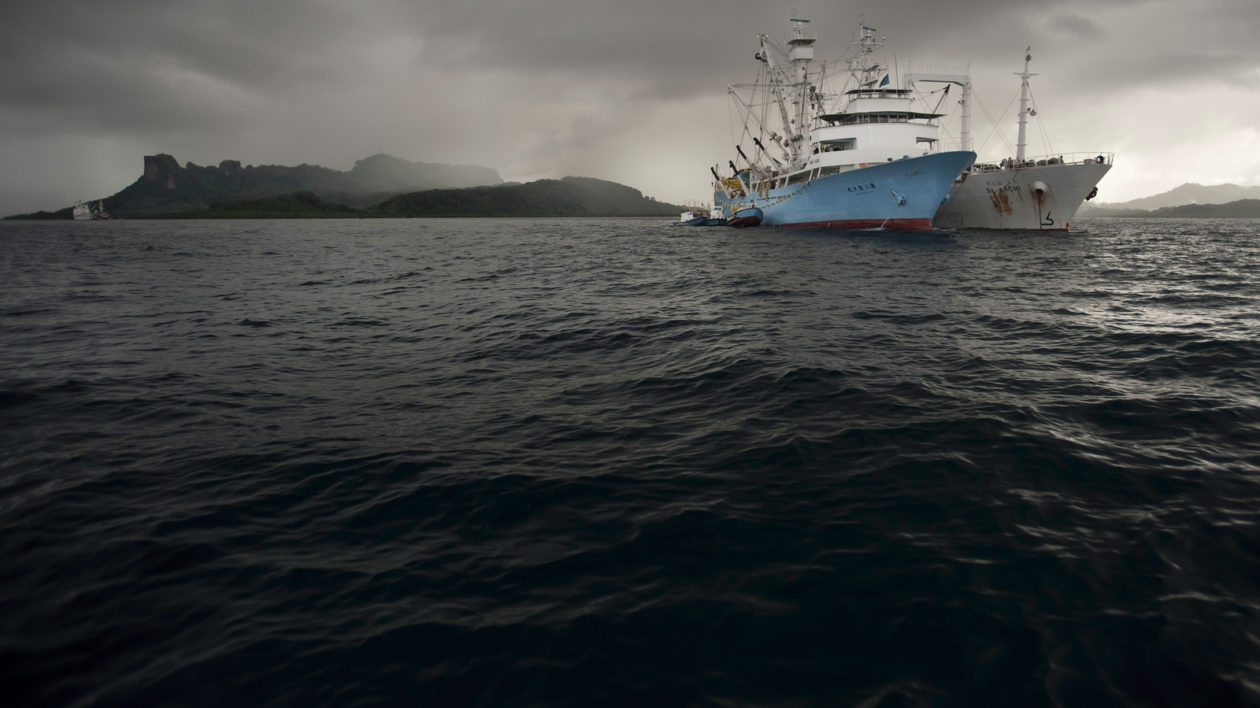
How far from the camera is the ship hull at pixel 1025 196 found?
43812 millimetres

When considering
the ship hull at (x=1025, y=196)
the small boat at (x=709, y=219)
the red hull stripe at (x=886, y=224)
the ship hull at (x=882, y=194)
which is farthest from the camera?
the small boat at (x=709, y=219)

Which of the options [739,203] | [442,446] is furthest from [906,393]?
[739,203]

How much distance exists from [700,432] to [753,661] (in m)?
3.94

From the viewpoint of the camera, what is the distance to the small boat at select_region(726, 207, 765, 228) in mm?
71256

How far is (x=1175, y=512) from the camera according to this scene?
17.4ft

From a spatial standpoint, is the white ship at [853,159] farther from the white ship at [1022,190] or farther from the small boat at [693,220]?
the small boat at [693,220]

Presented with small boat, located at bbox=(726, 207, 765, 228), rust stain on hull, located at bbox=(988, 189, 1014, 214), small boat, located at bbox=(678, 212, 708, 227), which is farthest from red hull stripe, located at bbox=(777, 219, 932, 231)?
small boat, located at bbox=(678, 212, 708, 227)

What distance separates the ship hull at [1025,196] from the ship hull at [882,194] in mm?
7053

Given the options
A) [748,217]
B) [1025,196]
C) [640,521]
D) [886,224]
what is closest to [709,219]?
Result: [748,217]

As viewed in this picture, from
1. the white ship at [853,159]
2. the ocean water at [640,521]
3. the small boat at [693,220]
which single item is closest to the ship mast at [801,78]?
the white ship at [853,159]

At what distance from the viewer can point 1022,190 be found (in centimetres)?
4706

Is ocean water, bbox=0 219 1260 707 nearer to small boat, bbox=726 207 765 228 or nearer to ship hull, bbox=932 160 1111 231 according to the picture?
ship hull, bbox=932 160 1111 231

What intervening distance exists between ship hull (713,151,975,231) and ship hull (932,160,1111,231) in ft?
23.1

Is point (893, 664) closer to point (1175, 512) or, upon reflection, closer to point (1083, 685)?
point (1083, 685)
